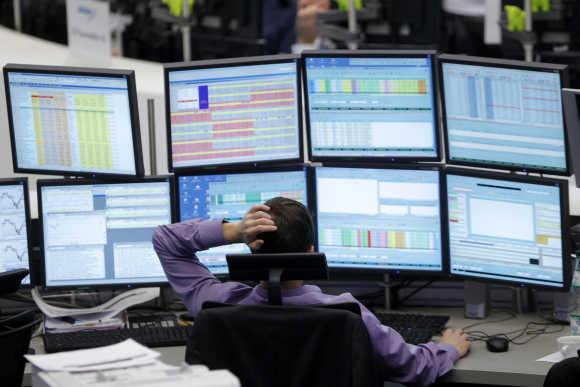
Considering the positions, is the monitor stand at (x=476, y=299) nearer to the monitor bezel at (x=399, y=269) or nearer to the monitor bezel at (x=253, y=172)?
the monitor bezel at (x=399, y=269)

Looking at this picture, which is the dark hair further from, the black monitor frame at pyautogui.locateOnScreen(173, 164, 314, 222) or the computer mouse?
the black monitor frame at pyautogui.locateOnScreen(173, 164, 314, 222)

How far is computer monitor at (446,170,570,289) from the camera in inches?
139

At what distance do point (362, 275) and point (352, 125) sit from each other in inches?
17.9

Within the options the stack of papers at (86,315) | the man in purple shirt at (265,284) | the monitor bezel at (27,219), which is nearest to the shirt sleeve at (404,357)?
the man in purple shirt at (265,284)

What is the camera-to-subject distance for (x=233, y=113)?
3756mm

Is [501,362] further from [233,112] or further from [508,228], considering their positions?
[233,112]

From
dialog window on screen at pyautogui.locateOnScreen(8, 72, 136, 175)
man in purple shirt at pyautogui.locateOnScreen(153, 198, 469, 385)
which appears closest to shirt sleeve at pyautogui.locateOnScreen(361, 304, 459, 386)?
man in purple shirt at pyautogui.locateOnScreen(153, 198, 469, 385)

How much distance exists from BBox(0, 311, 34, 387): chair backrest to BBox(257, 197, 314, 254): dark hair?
631 mm

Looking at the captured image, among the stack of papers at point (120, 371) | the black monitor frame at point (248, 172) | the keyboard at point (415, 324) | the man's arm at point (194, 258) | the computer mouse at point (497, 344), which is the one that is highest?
the black monitor frame at point (248, 172)

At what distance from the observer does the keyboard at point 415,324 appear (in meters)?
3.47

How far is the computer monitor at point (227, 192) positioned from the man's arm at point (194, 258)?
2.13ft

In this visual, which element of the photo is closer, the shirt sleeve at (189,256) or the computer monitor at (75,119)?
the shirt sleeve at (189,256)

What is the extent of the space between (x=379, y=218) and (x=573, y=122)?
0.67m

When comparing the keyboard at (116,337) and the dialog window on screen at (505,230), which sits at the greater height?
the dialog window on screen at (505,230)
